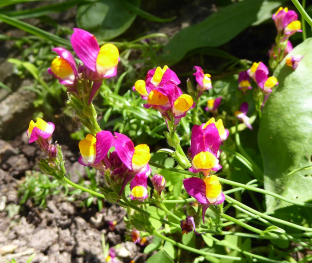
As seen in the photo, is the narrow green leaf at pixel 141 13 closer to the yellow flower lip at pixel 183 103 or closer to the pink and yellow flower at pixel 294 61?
the pink and yellow flower at pixel 294 61

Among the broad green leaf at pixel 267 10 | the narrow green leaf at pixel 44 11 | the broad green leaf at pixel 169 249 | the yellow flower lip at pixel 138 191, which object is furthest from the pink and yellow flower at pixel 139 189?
the narrow green leaf at pixel 44 11

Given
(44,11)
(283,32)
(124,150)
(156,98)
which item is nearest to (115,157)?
(124,150)

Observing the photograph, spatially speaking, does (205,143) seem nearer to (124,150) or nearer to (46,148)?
Answer: (124,150)

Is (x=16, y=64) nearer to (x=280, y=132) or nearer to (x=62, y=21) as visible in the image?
(x=62, y=21)

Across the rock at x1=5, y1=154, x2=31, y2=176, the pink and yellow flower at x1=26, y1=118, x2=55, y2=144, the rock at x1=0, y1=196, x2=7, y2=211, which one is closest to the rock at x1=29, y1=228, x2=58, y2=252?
the rock at x1=0, y1=196, x2=7, y2=211

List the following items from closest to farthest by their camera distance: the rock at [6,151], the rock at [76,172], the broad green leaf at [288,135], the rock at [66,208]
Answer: the broad green leaf at [288,135]
the rock at [66,208]
the rock at [76,172]
the rock at [6,151]

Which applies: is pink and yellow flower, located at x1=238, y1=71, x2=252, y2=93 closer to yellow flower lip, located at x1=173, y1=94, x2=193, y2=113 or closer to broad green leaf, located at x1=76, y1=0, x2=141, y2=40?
yellow flower lip, located at x1=173, y1=94, x2=193, y2=113

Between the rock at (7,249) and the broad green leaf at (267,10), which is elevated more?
the broad green leaf at (267,10)

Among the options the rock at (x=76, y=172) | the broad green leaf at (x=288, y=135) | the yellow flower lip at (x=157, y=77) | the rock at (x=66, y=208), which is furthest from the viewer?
the rock at (x=76, y=172)
